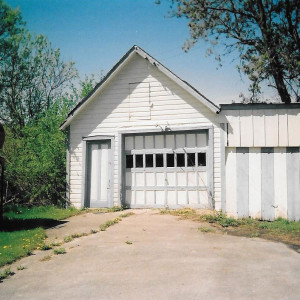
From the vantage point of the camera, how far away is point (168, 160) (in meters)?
11.3

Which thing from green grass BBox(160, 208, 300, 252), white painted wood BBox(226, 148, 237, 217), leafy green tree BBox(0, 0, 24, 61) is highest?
leafy green tree BBox(0, 0, 24, 61)

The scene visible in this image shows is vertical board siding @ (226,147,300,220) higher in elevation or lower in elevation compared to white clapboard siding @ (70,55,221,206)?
lower

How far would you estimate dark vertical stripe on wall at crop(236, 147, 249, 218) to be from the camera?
377 inches

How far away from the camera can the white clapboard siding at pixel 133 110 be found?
1117 cm

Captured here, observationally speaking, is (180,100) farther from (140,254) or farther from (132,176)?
(140,254)

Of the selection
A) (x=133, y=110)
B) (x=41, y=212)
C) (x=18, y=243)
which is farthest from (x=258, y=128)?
(x=41, y=212)

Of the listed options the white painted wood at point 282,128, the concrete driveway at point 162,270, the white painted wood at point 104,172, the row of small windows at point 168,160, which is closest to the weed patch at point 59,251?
the concrete driveway at point 162,270

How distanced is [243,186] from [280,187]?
1.08 m

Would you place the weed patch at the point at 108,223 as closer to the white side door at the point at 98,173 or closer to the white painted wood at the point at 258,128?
the white side door at the point at 98,173

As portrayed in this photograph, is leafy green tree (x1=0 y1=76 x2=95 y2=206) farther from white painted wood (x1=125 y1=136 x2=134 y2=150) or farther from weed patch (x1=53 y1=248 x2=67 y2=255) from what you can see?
weed patch (x1=53 y1=248 x2=67 y2=255)

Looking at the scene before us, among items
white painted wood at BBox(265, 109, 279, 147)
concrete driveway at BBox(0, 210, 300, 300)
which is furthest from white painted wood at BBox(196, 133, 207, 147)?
concrete driveway at BBox(0, 210, 300, 300)

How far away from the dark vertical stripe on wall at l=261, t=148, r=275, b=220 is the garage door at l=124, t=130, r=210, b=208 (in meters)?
1.96

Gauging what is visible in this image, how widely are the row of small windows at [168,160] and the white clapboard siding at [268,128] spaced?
4.75 ft

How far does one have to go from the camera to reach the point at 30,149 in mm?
13555
